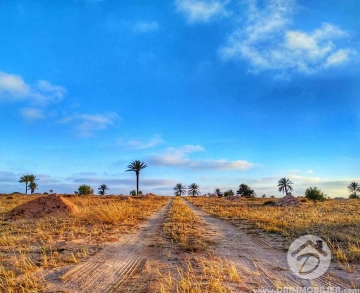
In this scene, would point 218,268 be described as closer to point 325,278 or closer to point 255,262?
point 255,262

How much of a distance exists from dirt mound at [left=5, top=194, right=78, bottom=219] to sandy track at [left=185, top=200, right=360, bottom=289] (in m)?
11.8

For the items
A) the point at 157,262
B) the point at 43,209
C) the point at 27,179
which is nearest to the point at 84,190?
the point at 27,179

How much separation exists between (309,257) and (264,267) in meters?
1.85

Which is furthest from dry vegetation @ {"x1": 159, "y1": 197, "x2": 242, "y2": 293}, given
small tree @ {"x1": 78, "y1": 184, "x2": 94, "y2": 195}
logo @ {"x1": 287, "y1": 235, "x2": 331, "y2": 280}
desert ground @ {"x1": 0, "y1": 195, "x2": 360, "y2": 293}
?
small tree @ {"x1": 78, "y1": 184, "x2": 94, "y2": 195}

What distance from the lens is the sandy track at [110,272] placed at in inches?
196

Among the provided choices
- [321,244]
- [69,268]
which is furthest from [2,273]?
[321,244]

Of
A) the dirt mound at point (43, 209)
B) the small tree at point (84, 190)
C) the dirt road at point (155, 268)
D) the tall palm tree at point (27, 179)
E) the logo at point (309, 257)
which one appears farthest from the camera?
the tall palm tree at point (27, 179)

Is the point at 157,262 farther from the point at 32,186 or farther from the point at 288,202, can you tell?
the point at 32,186

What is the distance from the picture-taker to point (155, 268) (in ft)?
20.1

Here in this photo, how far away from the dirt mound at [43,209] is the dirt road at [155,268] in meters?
9.59

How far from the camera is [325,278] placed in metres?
5.55

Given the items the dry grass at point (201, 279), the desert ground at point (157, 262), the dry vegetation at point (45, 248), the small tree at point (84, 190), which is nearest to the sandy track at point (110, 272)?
the desert ground at point (157, 262)

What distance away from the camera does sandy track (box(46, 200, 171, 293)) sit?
4970 millimetres

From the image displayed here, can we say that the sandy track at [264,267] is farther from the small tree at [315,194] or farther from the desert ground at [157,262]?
the small tree at [315,194]
